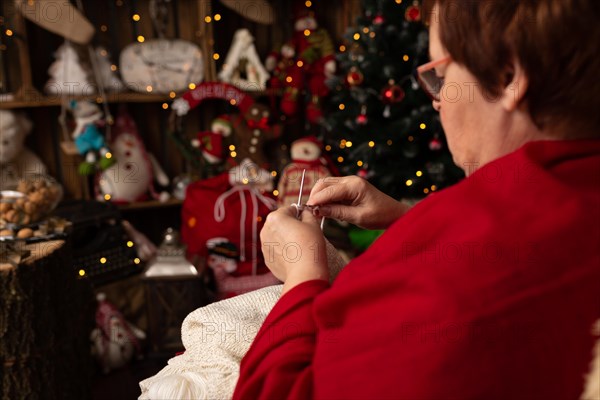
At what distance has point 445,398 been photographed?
1.78 feet

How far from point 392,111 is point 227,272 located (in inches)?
42.6

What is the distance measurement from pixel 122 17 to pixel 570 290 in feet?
8.71

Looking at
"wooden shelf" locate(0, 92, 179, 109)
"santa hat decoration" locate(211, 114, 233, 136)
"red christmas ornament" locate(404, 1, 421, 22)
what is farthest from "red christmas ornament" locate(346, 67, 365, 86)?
"wooden shelf" locate(0, 92, 179, 109)

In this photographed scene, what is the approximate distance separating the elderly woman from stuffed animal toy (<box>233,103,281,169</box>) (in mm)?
2088

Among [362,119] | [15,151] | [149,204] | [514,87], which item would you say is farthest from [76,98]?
[514,87]

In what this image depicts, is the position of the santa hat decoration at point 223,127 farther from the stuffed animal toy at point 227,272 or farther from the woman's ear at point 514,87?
the woman's ear at point 514,87

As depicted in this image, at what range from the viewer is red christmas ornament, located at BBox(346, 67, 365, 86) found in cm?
247

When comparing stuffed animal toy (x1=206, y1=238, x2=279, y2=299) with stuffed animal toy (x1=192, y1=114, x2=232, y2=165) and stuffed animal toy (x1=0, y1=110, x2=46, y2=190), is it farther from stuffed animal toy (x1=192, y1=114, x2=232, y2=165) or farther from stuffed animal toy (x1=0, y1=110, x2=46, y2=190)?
stuffed animal toy (x1=0, y1=110, x2=46, y2=190)

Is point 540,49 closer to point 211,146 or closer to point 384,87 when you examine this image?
point 384,87

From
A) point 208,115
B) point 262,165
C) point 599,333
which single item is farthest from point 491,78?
point 208,115

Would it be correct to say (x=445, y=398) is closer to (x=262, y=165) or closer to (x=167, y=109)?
(x=262, y=165)

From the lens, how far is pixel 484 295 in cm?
54

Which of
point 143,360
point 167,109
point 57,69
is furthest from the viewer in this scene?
point 167,109

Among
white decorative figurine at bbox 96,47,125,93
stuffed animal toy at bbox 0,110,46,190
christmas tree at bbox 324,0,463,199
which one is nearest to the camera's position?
stuffed animal toy at bbox 0,110,46,190
